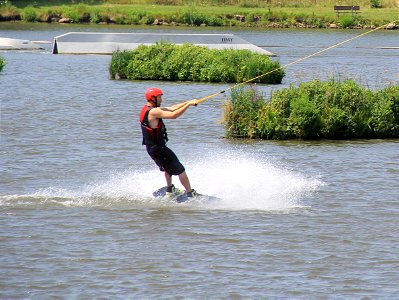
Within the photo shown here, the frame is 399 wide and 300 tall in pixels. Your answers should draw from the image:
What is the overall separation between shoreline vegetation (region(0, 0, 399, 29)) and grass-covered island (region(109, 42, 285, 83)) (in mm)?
43355

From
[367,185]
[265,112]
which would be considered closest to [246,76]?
[265,112]

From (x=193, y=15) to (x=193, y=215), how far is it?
2653 inches

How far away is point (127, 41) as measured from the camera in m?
47.2

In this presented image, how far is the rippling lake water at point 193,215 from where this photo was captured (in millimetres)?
11648

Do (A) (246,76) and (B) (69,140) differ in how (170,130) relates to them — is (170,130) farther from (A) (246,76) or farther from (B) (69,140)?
(A) (246,76)

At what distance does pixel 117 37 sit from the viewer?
48219 mm

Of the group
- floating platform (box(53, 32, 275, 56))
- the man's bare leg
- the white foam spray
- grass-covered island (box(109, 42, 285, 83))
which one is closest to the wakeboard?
the white foam spray

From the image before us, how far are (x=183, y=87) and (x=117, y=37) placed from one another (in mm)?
14122

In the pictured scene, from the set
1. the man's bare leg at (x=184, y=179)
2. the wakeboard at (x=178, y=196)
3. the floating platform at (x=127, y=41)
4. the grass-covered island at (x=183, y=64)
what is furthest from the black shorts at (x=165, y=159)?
A: the floating platform at (x=127, y=41)

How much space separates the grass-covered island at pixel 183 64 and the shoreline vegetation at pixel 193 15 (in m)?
43.4

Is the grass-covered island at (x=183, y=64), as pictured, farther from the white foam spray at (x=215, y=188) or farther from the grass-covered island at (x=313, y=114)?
the white foam spray at (x=215, y=188)

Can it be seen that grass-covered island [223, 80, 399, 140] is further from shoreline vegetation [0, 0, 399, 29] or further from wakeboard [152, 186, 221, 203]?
shoreline vegetation [0, 0, 399, 29]

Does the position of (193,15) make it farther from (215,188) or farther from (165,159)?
(165,159)

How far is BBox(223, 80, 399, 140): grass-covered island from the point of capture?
2253 cm
